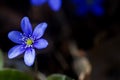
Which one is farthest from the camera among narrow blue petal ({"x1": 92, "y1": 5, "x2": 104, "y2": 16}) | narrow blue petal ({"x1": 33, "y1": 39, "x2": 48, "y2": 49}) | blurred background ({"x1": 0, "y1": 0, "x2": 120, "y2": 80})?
narrow blue petal ({"x1": 92, "y1": 5, "x2": 104, "y2": 16})

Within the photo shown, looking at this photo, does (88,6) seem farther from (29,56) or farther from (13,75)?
(29,56)

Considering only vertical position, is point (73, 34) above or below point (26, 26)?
above

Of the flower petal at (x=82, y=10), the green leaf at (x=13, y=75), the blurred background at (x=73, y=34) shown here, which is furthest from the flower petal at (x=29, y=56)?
the flower petal at (x=82, y=10)

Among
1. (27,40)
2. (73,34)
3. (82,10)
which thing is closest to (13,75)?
(27,40)

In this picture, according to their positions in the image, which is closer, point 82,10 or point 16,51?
point 16,51

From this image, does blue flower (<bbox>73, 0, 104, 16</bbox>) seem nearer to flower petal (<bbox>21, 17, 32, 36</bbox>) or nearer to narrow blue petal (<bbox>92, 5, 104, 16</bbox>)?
narrow blue petal (<bbox>92, 5, 104, 16</bbox>)

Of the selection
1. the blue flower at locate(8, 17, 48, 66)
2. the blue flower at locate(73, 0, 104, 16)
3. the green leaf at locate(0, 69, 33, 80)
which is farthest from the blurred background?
the blue flower at locate(8, 17, 48, 66)

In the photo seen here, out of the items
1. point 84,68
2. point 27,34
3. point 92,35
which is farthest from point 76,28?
point 27,34
